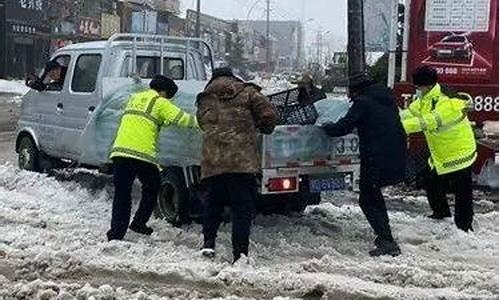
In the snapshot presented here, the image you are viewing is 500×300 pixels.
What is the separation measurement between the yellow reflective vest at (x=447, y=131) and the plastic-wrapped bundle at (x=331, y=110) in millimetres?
582

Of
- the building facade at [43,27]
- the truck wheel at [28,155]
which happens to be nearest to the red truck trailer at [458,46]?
the truck wheel at [28,155]

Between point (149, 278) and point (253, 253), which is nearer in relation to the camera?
point (149, 278)

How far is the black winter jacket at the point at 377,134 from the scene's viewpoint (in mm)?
7422

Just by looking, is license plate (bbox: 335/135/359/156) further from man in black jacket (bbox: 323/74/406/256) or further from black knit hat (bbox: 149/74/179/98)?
black knit hat (bbox: 149/74/179/98)

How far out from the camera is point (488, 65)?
11.4 m

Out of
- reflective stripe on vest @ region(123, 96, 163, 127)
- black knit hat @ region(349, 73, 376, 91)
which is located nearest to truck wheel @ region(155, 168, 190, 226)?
reflective stripe on vest @ region(123, 96, 163, 127)

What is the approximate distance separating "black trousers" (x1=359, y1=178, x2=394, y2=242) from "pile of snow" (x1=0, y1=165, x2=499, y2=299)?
254 millimetres

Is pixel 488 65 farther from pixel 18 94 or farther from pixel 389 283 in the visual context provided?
pixel 18 94

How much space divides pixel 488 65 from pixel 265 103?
17.9 ft

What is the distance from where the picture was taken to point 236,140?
696cm

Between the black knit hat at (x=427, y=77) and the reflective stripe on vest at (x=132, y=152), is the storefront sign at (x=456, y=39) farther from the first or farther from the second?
the reflective stripe on vest at (x=132, y=152)

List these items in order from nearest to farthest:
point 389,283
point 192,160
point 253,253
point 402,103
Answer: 1. point 389,283
2. point 253,253
3. point 192,160
4. point 402,103

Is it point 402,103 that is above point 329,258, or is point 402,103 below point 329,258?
above

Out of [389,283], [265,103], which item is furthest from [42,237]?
[389,283]
